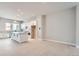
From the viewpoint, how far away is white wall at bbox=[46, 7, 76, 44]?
6221mm

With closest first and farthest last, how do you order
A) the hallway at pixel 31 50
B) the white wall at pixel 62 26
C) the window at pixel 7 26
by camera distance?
the hallway at pixel 31 50
the window at pixel 7 26
the white wall at pixel 62 26

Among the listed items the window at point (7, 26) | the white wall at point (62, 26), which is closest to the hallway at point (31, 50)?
the window at point (7, 26)

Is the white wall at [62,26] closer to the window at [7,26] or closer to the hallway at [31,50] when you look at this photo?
the hallway at [31,50]

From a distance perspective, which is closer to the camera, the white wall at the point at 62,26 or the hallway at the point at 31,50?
the hallway at the point at 31,50

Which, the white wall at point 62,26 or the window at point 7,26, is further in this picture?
the white wall at point 62,26

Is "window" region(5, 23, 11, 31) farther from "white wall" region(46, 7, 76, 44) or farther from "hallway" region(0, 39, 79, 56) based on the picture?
"white wall" region(46, 7, 76, 44)

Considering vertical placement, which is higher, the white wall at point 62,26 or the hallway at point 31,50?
the white wall at point 62,26

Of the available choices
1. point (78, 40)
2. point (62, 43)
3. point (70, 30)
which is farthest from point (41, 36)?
point (78, 40)

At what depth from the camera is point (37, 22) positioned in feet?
31.0

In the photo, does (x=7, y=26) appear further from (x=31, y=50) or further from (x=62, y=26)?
(x=62, y=26)

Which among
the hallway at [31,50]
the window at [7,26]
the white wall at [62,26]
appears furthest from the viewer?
the white wall at [62,26]

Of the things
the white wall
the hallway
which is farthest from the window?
the white wall

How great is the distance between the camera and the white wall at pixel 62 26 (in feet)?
20.4

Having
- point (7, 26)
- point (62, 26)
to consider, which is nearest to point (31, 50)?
point (7, 26)
